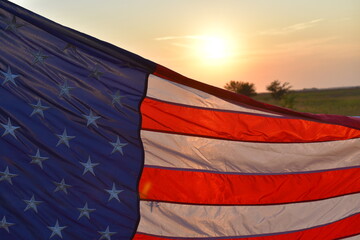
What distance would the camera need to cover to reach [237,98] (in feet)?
13.6

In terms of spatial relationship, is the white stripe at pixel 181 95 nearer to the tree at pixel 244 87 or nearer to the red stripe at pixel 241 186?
the red stripe at pixel 241 186

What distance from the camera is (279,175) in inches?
166

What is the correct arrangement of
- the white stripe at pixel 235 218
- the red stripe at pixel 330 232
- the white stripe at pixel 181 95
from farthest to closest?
the red stripe at pixel 330 232, the white stripe at pixel 181 95, the white stripe at pixel 235 218

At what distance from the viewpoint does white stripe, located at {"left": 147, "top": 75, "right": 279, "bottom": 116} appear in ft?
13.0

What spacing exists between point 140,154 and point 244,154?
984 millimetres

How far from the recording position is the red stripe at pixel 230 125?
398cm

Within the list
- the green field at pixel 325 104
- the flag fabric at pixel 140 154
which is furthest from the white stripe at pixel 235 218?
the green field at pixel 325 104

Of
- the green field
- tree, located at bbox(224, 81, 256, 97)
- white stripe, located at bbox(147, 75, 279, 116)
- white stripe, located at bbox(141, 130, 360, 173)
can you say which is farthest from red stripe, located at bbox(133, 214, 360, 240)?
tree, located at bbox(224, 81, 256, 97)

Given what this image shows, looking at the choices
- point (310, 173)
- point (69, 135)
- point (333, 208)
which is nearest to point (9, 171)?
point (69, 135)

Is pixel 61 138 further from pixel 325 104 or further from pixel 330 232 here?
pixel 325 104

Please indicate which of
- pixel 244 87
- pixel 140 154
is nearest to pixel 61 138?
pixel 140 154

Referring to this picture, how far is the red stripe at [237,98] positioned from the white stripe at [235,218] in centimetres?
77

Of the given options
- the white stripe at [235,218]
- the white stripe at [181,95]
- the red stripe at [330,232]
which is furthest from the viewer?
the red stripe at [330,232]

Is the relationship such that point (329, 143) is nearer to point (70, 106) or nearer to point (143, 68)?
point (143, 68)
